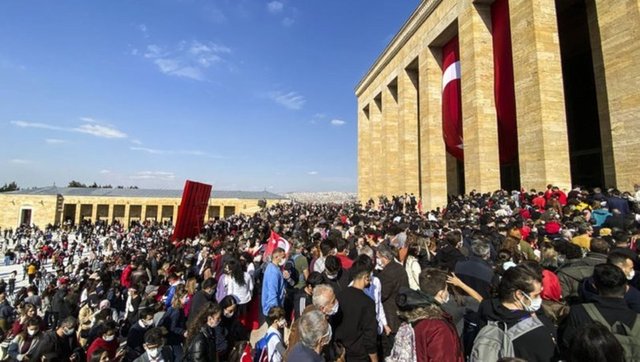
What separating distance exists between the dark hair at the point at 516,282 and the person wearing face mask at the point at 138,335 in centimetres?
446

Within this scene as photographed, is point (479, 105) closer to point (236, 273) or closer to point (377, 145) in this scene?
point (236, 273)

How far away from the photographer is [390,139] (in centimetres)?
2888

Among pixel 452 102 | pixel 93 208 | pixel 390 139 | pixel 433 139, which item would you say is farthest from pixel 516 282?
pixel 93 208

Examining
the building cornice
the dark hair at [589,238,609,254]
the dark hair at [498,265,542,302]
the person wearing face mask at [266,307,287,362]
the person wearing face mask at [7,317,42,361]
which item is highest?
the building cornice

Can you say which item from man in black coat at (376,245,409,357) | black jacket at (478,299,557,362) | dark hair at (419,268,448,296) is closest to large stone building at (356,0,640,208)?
man in black coat at (376,245,409,357)

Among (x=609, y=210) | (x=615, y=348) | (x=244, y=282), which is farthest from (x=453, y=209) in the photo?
(x=615, y=348)

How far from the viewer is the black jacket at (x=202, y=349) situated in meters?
3.25

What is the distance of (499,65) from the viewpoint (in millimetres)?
15719

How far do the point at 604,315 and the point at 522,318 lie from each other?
1.91 ft

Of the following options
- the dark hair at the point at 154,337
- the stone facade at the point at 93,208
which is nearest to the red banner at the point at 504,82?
the dark hair at the point at 154,337

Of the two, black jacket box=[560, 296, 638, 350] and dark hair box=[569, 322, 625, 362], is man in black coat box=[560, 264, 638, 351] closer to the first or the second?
black jacket box=[560, 296, 638, 350]

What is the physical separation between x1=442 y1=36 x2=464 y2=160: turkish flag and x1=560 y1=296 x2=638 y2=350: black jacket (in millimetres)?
17308

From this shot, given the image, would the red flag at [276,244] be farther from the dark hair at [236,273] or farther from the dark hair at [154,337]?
the dark hair at [154,337]

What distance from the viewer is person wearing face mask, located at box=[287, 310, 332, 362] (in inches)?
96.0
